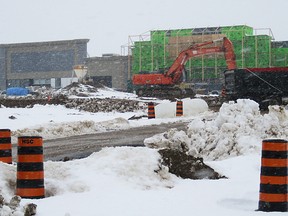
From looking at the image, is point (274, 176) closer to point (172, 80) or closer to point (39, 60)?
point (172, 80)

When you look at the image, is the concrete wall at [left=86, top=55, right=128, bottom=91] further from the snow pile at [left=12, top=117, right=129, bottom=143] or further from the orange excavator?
the snow pile at [left=12, top=117, right=129, bottom=143]

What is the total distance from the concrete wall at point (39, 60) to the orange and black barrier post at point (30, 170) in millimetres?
85600

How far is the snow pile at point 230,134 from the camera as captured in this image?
453 inches

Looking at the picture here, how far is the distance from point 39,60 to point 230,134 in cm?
8484

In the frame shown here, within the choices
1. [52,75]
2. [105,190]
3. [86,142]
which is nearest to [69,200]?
[105,190]

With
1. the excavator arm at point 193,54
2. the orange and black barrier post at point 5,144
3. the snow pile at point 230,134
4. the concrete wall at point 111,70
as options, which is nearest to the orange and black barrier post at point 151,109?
the snow pile at point 230,134

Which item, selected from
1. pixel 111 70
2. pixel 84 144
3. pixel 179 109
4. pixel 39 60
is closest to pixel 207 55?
pixel 111 70

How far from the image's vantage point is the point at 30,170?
6965mm

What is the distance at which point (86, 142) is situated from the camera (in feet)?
48.4

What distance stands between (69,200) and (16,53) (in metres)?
92.1

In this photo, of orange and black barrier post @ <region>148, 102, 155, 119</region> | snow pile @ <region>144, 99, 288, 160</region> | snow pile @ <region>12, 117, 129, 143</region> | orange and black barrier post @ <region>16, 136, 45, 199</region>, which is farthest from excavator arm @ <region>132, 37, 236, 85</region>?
orange and black barrier post @ <region>16, 136, 45, 199</region>

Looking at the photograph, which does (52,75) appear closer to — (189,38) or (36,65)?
(36,65)

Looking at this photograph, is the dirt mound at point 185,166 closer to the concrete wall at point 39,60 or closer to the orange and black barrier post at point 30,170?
the orange and black barrier post at point 30,170

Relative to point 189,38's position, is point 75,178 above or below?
below
